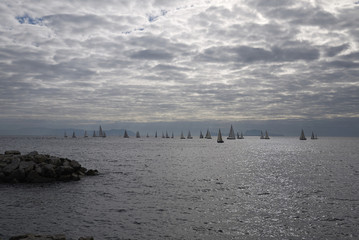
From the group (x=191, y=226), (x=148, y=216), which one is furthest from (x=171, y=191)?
(x=191, y=226)

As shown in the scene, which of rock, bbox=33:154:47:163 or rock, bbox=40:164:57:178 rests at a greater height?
rock, bbox=33:154:47:163

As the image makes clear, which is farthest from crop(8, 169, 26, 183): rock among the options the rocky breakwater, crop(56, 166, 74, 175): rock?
crop(56, 166, 74, 175): rock

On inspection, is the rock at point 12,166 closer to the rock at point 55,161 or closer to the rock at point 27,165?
the rock at point 27,165

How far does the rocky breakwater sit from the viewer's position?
37156 millimetres

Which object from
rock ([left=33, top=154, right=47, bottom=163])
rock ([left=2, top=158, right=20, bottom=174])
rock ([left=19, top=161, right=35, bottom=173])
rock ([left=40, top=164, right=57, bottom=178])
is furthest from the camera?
rock ([left=33, top=154, right=47, bottom=163])

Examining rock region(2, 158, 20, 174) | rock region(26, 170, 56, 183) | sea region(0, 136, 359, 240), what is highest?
rock region(2, 158, 20, 174)

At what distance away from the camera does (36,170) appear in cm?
3806

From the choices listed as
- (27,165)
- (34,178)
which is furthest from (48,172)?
(27,165)

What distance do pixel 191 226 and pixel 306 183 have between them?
91.3 ft

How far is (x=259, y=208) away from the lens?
25422mm

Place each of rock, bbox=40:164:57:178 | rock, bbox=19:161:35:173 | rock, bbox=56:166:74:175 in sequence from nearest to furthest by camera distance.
A: 1. rock, bbox=19:161:35:173
2. rock, bbox=40:164:57:178
3. rock, bbox=56:166:74:175

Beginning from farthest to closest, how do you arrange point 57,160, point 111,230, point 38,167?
point 57,160 → point 38,167 → point 111,230

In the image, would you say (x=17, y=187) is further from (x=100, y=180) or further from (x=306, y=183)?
(x=306, y=183)

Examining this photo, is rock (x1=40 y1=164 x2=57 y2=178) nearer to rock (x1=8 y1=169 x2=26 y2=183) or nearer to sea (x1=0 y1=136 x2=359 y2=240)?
rock (x1=8 y1=169 x2=26 y2=183)
